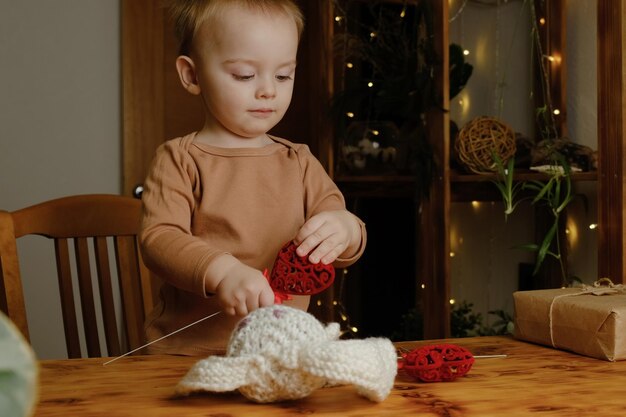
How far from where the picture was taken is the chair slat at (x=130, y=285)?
1.47 metres

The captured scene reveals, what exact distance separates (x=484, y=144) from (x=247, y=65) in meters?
1.63

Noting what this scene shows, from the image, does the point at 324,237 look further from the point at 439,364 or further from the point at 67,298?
the point at 67,298

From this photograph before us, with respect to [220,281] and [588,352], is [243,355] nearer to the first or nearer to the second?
[220,281]

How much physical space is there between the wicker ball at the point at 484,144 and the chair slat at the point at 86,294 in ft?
4.57

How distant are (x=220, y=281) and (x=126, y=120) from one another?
2.13 meters

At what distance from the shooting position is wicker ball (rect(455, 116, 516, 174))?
2.49 meters

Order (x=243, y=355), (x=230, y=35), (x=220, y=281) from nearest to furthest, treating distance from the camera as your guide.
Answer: (x=243, y=355)
(x=220, y=281)
(x=230, y=35)

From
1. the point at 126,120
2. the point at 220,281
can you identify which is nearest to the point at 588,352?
the point at 220,281

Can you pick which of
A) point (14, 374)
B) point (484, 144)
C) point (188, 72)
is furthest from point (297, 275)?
point (484, 144)

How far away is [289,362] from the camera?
71 centimetres

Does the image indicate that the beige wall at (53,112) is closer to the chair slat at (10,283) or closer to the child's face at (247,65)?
the chair slat at (10,283)

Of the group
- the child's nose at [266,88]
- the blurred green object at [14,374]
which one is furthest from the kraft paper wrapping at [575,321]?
the blurred green object at [14,374]

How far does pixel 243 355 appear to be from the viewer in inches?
29.1

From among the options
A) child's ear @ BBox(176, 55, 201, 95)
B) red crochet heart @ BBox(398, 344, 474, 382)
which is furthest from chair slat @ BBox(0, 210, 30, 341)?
red crochet heart @ BBox(398, 344, 474, 382)
